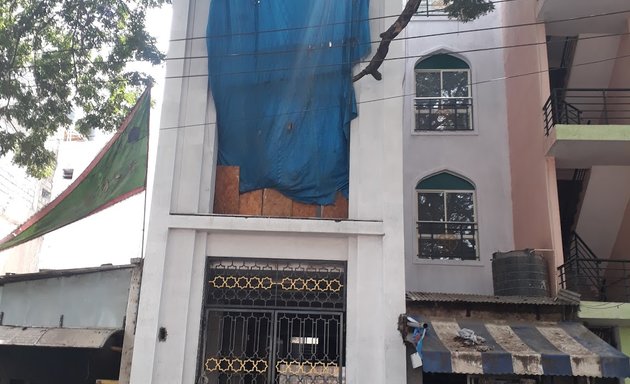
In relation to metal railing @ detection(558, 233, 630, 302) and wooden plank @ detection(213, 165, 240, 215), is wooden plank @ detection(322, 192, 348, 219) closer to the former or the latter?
wooden plank @ detection(213, 165, 240, 215)

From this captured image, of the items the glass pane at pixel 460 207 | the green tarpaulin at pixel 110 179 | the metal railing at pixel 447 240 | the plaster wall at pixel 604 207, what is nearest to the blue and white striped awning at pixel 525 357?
the plaster wall at pixel 604 207

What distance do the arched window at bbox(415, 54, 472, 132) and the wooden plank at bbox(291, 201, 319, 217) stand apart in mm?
4794

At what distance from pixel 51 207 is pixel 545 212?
844cm

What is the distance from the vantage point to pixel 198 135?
8.60 m

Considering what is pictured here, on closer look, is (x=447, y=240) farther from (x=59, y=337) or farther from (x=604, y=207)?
(x=59, y=337)

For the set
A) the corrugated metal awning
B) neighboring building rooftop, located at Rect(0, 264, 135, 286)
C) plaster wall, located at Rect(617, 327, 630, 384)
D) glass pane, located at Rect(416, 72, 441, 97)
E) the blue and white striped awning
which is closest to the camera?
the blue and white striped awning

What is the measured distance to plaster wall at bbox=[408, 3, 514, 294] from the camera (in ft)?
37.8

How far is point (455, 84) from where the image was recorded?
1302 centimetres

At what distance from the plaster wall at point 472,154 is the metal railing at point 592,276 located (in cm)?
153

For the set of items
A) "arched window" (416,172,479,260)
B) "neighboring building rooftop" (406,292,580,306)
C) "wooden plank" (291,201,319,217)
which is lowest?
"neighboring building rooftop" (406,292,580,306)

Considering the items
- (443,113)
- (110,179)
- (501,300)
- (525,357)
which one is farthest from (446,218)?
(110,179)

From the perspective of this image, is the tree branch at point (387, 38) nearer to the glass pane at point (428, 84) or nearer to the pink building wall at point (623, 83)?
the glass pane at point (428, 84)

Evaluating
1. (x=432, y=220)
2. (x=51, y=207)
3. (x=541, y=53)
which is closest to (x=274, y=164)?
(x=51, y=207)

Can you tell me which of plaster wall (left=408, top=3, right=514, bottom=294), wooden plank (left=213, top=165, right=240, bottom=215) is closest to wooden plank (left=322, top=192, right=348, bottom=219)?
wooden plank (left=213, top=165, right=240, bottom=215)
